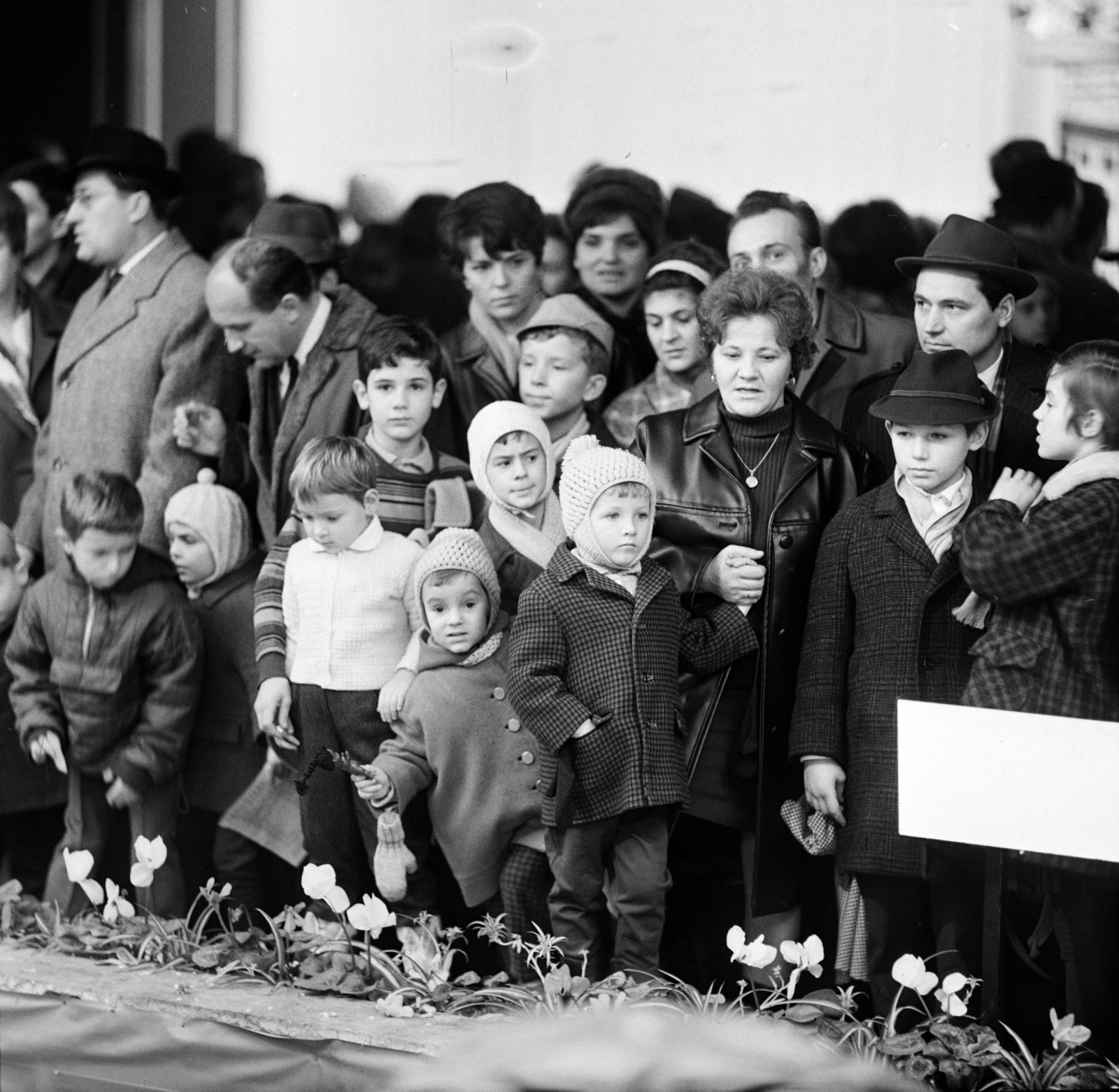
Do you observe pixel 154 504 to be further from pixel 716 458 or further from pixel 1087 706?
pixel 1087 706

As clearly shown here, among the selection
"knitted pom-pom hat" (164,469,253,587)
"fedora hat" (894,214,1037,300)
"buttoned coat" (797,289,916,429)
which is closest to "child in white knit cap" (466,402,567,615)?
"buttoned coat" (797,289,916,429)

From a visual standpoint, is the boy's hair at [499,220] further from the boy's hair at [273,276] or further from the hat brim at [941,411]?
the hat brim at [941,411]

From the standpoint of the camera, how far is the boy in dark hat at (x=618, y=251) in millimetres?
4746

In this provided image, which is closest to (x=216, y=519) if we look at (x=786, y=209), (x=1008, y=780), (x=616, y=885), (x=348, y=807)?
(x=348, y=807)

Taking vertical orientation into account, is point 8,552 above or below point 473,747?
above

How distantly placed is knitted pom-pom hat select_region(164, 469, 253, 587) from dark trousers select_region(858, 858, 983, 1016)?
2155 mm

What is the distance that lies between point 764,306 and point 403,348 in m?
1.13

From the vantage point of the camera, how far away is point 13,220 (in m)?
5.49

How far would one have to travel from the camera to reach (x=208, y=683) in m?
5.29

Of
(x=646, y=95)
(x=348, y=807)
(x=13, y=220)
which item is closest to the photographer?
(x=646, y=95)

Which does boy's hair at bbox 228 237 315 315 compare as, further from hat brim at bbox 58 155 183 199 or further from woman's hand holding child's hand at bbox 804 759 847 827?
woman's hand holding child's hand at bbox 804 759 847 827

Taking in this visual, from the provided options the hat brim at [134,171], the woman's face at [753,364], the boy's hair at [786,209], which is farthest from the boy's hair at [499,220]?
the hat brim at [134,171]

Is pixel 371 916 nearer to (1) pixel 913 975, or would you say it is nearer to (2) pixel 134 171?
(1) pixel 913 975

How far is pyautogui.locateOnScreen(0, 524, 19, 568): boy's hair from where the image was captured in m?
5.50
